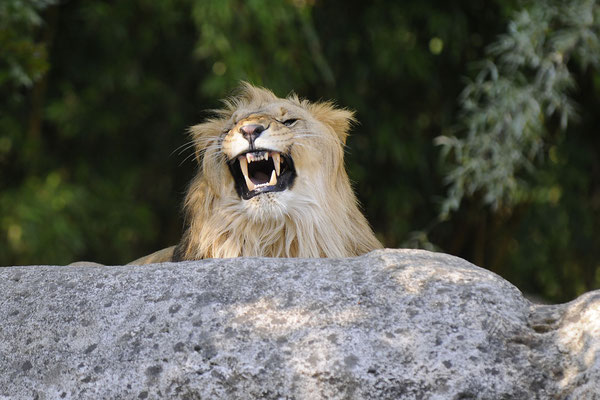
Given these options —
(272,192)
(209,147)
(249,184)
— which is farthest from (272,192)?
(209,147)

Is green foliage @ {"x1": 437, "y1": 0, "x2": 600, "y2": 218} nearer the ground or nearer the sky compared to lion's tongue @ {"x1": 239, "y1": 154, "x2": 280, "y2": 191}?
nearer the sky

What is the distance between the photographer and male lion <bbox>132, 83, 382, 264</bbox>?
4.16 m

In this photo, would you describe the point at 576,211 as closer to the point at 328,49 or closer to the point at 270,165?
the point at 328,49

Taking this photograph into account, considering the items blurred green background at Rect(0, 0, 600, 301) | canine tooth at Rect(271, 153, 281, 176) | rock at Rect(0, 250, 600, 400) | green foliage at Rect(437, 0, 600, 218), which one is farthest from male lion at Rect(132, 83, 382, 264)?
blurred green background at Rect(0, 0, 600, 301)

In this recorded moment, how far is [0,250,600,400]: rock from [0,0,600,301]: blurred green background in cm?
329

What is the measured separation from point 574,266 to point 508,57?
10.00ft

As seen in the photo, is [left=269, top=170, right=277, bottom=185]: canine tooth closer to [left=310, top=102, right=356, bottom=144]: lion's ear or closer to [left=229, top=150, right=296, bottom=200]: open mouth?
[left=229, top=150, right=296, bottom=200]: open mouth

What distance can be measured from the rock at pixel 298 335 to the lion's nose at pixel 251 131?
2.98 feet

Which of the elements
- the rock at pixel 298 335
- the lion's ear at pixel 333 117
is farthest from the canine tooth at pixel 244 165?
the rock at pixel 298 335

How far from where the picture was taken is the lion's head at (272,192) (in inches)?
164

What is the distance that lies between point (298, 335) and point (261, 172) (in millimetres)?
1469

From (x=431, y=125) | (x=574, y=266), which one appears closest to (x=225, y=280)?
(x=431, y=125)

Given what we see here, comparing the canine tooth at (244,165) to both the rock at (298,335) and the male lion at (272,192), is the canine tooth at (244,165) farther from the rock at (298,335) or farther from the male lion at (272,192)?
the rock at (298,335)

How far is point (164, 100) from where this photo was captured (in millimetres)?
8289
